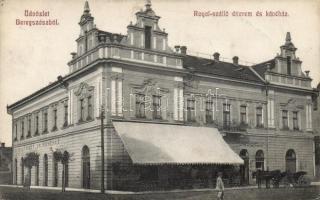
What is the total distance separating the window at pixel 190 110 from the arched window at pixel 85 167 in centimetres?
612

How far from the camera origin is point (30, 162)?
3453cm

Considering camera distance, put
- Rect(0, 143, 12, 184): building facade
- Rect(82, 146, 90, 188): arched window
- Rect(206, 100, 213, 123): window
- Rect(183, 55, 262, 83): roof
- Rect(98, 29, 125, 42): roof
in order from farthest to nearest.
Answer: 1. Rect(0, 143, 12, 184): building facade
2. Rect(183, 55, 262, 83): roof
3. Rect(206, 100, 213, 123): window
4. Rect(82, 146, 90, 188): arched window
5. Rect(98, 29, 125, 42): roof

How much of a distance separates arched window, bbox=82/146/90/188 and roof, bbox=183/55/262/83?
7684mm

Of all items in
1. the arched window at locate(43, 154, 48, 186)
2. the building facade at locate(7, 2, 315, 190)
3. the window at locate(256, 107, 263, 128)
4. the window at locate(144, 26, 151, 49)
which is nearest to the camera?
the building facade at locate(7, 2, 315, 190)

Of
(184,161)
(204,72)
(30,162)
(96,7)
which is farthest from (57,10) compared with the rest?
(30,162)

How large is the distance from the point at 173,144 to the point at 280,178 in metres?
6.59

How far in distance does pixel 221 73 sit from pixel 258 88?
3.07 m

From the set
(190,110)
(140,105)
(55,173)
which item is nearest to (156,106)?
(140,105)

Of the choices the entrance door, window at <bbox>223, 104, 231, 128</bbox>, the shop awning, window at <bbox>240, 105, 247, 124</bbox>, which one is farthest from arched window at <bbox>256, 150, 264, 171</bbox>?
the shop awning

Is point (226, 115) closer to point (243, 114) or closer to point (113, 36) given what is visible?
point (243, 114)

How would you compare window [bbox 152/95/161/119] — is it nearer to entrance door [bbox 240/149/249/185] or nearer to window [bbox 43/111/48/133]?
entrance door [bbox 240/149/249/185]

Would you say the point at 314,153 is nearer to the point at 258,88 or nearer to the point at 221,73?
the point at 258,88

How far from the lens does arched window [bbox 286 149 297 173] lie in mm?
34750

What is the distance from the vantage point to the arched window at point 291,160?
Answer: 34750 mm
